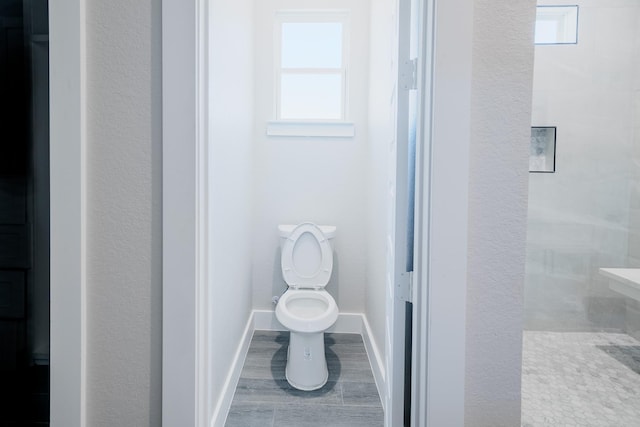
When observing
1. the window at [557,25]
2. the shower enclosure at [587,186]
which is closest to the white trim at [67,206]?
the shower enclosure at [587,186]

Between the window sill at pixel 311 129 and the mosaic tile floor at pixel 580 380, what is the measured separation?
6.59 ft

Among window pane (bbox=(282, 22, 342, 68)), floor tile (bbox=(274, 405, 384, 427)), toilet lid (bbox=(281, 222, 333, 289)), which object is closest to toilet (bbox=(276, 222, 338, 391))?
toilet lid (bbox=(281, 222, 333, 289))

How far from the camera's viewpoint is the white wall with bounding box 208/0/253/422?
1419mm

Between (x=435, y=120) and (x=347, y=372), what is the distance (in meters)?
1.73

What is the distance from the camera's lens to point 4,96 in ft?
3.35

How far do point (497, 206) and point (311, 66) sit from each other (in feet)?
7.30

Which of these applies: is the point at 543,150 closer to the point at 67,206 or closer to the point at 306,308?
the point at 306,308

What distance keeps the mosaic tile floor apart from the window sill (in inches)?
79.0

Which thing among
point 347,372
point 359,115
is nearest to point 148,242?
point 347,372

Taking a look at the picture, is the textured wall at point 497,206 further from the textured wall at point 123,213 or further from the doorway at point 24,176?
the doorway at point 24,176

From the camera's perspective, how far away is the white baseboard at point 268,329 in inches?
64.5

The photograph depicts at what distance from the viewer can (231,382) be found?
5.93ft

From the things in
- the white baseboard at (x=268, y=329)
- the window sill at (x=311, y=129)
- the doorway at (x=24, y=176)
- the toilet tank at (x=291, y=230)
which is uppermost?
the window sill at (x=311, y=129)

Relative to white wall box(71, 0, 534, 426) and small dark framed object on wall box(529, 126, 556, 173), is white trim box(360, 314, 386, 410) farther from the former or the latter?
small dark framed object on wall box(529, 126, 556, 173)
